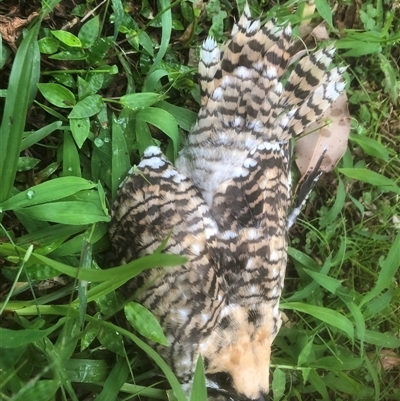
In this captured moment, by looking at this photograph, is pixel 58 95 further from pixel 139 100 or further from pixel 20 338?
pixel 20 338

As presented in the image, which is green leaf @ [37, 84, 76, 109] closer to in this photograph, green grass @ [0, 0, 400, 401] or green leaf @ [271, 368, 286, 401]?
green grass @ [0, 0, 400, 401]

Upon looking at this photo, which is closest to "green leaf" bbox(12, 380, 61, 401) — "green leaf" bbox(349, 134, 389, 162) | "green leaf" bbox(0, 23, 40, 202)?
"green leaf" bbox(0, 23, 40, 202)

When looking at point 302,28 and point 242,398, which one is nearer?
point 242,398

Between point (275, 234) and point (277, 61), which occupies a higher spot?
point (277, 61)

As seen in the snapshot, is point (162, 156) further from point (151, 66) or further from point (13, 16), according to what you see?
point (13, 16)

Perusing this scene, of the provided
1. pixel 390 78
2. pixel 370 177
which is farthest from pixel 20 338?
pixel 390 78

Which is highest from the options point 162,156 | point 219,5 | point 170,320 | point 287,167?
point 219,5

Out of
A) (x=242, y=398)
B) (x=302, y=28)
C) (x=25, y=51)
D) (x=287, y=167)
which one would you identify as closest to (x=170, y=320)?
(x=242, y=398)

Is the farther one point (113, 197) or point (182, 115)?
point (182, 115)
